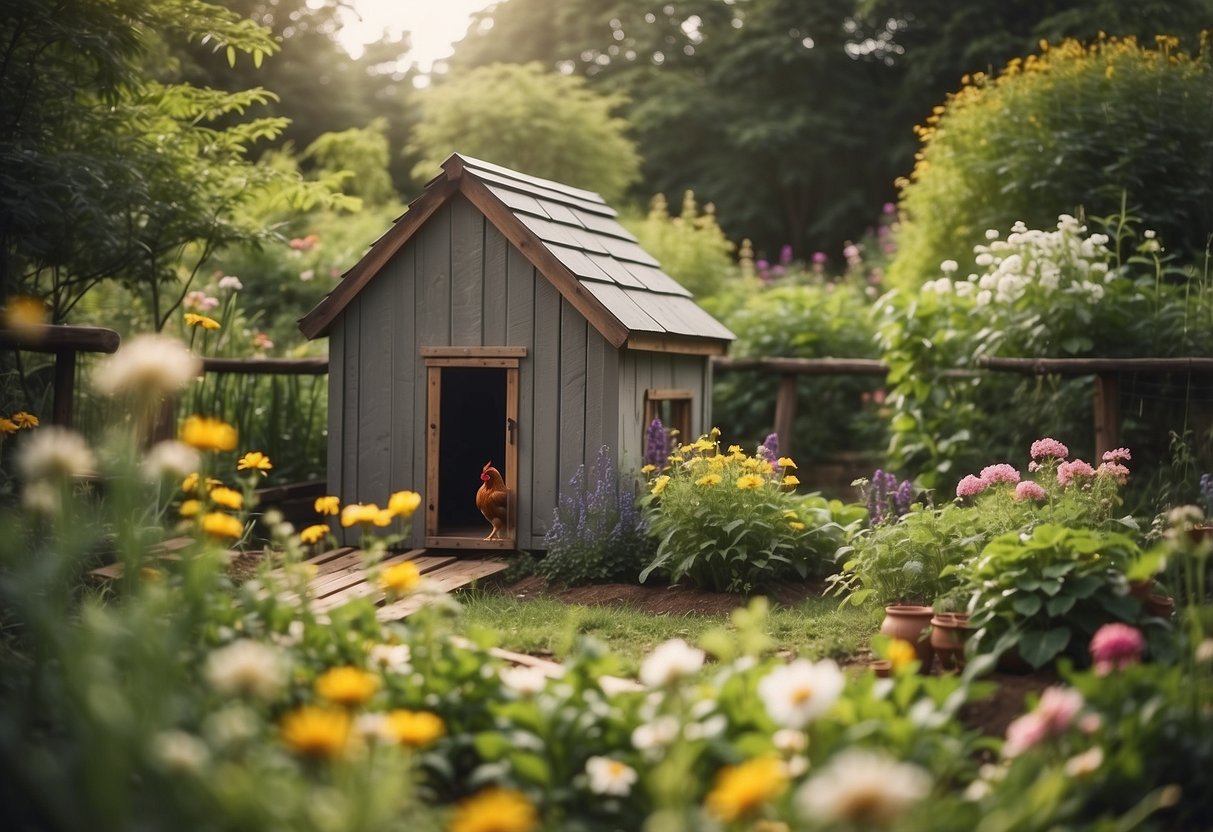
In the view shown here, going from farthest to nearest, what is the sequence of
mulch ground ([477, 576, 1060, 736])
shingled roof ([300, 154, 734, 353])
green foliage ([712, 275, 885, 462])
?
green foliage ([712, 275, 885, 462]) → shingled roof ([300, 154, 734, 353]) → mulch ground ([477, 576, 1060, 736])

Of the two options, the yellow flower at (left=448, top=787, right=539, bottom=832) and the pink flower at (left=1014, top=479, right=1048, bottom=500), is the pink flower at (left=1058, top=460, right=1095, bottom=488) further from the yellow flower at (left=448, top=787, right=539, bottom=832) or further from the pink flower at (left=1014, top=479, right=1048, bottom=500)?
the yellow flower at (left=448, top=787, right=539, bottom=832)

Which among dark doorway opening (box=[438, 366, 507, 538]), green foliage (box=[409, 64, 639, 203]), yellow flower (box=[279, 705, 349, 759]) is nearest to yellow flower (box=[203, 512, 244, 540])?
yellow flower (box=[279, 705, 349, 759])

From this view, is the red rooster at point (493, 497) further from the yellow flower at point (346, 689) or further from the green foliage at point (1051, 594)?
the yellow flower at point (346, 689)

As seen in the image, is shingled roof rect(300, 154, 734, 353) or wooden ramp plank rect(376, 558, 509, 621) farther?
shingled roof rect(300, 154, 734, 353)

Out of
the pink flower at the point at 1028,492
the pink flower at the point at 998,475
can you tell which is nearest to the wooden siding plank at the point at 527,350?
the pink flower at the point at 998,475

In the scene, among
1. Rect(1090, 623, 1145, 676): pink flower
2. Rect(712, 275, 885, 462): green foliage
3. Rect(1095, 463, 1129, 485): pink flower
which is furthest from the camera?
Rect(712, 275, 885, 462): green foliage

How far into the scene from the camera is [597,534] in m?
6.90

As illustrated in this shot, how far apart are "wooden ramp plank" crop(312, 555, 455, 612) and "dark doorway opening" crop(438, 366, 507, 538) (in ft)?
4.98

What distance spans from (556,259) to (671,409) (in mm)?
2383

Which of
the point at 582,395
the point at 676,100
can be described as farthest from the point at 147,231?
the point at 676,100

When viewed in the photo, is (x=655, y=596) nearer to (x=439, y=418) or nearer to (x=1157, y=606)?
(x=439, y=418)

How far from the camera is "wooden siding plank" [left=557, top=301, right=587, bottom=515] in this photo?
23.5 ft

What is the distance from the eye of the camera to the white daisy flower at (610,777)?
111 inches

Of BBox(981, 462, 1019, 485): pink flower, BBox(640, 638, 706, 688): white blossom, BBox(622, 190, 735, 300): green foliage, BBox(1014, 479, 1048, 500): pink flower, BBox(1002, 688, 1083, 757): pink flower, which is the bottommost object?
BBox(1002, 688, 1083, 757): pink flower
